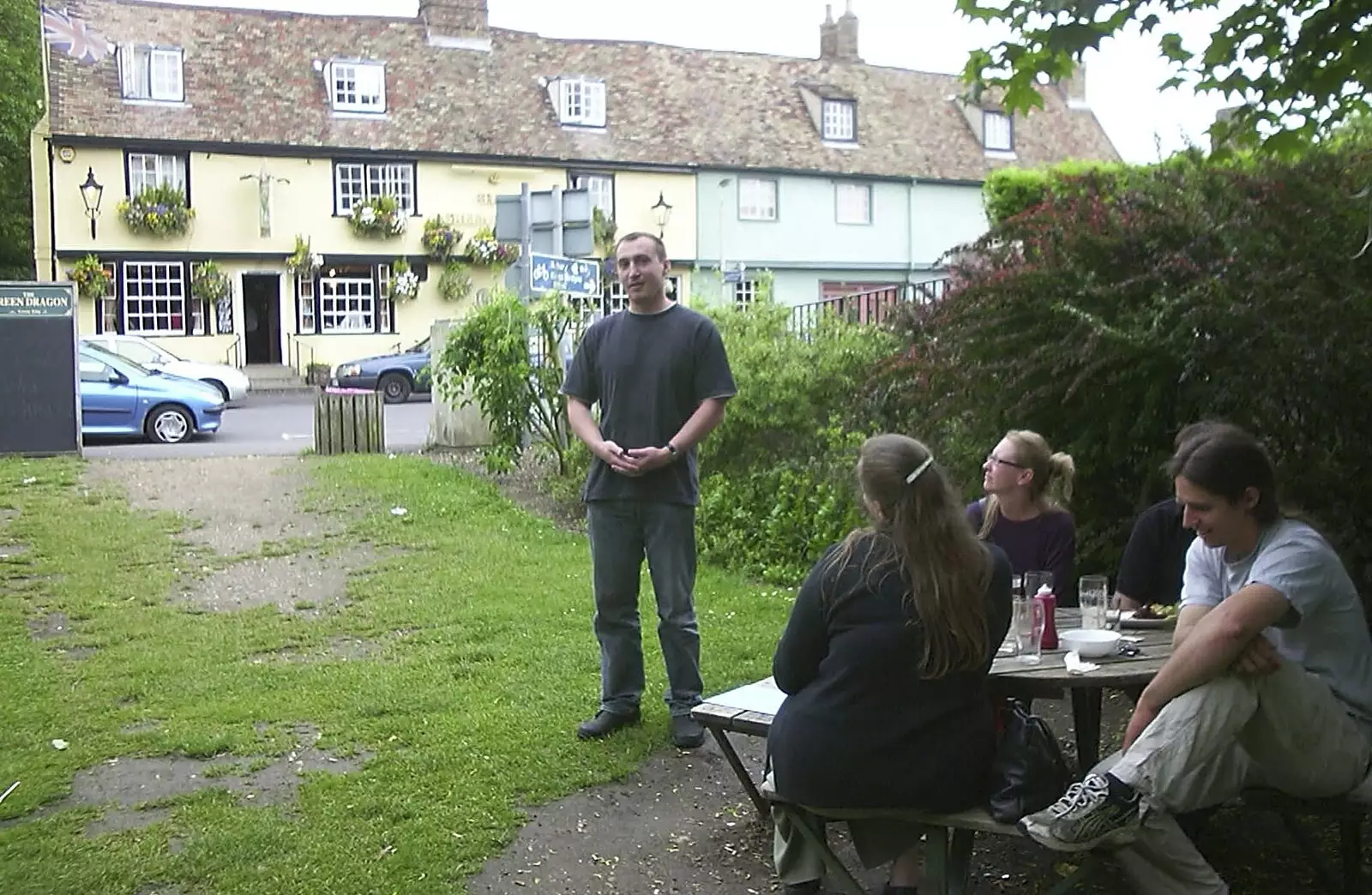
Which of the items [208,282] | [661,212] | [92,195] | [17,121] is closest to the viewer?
[92,195]

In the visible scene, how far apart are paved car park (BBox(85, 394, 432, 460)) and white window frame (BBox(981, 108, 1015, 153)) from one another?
66.7ft

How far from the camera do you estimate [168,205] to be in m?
29.5

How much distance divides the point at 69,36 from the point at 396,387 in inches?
384

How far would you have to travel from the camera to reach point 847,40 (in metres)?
39.2

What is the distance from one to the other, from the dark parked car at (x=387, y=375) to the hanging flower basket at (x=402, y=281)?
4.81 meters

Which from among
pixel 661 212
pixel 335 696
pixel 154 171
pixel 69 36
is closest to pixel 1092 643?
pixel 335 696

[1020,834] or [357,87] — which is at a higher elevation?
[357,87]

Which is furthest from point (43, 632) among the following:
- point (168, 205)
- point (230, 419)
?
point (168, 205)

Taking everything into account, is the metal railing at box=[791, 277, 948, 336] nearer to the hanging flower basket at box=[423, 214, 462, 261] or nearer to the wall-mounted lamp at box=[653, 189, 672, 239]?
the hanging flower basket at box=[423, 214, 462, 261]

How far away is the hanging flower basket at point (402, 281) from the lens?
3184 centimetres

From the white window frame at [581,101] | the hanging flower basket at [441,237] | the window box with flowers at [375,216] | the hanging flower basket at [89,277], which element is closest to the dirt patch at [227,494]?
the hanging flower basket at [89,277]

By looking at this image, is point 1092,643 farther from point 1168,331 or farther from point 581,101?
point 581,101

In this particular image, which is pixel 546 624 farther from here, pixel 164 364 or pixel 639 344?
pixel 164 364

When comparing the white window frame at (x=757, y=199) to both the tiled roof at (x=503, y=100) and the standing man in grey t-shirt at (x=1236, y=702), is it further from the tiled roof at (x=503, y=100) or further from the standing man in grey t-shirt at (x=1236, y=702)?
the standing man in grey t-shirt at (x=1236, y=702)
